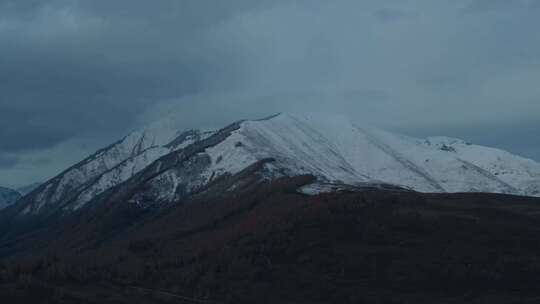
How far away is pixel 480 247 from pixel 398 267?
24315mm

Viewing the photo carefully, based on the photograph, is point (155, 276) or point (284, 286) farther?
point (155, 276)

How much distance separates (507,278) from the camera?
170625 mm

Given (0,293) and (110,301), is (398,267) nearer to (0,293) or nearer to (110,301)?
(110,301)

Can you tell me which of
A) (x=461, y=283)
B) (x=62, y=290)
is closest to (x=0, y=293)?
(x=62, y=290)

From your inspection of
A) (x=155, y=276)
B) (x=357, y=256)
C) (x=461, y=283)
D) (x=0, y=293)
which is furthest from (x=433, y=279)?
(x=0, y=293)

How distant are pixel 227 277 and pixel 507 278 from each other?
198ft

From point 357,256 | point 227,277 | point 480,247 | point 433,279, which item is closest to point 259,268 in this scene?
point 227,277

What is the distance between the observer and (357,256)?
189750 millimetres

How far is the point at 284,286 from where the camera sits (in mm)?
176000

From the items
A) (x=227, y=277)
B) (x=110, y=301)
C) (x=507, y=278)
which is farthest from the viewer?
(x=227, y=277)

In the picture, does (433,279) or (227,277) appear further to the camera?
(227,277)

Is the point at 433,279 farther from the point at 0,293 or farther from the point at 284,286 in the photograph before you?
the point at 0,293

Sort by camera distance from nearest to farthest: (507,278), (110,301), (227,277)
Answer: (110,301)
(507,278)
(227,277)

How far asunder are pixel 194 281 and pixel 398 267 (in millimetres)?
45826
